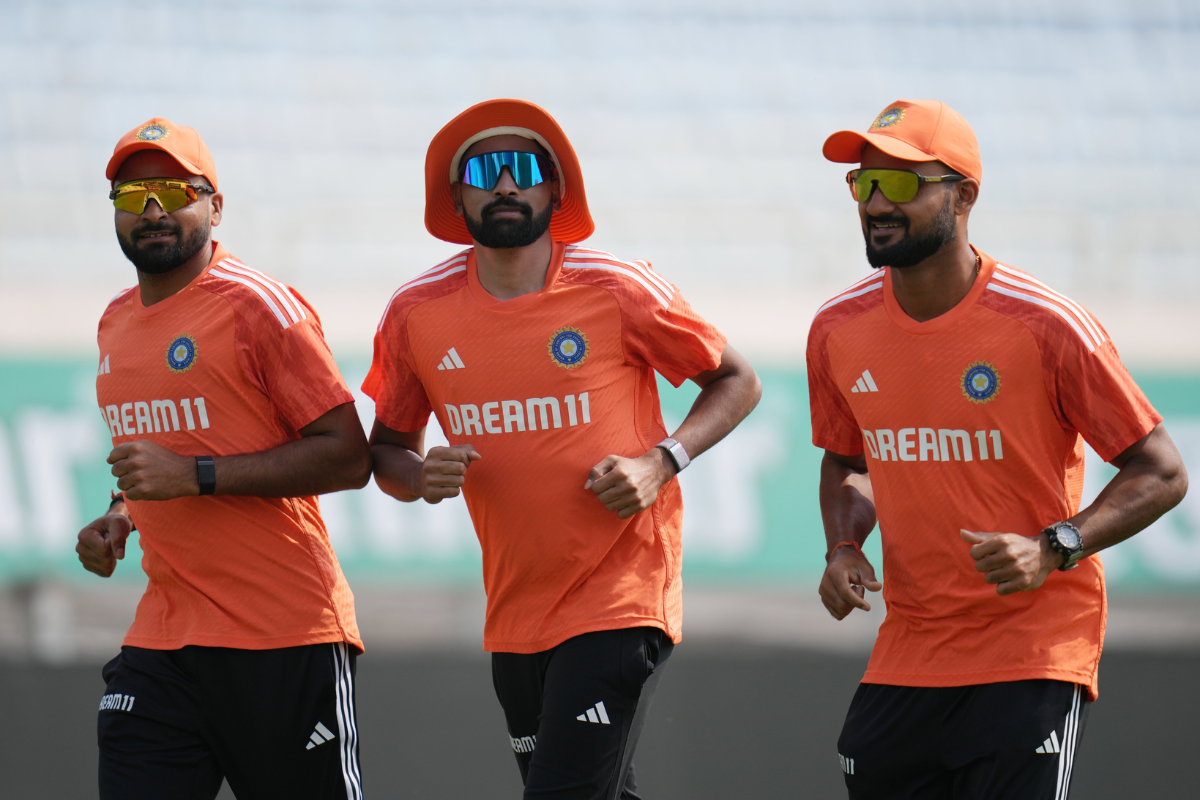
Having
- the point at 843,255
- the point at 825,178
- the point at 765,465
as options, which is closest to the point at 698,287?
the point at 843,255

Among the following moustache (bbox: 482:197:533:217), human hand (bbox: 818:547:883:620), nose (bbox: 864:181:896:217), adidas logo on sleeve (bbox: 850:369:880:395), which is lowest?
human hand (bbox: 818:547:883:620)

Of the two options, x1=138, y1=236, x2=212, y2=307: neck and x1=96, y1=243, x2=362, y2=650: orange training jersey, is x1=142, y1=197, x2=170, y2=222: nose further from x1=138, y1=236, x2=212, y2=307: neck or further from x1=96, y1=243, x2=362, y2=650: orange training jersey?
x1=96, y1=243, x2=362, y2=650: orange training jersey

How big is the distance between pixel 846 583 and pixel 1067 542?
0.57 m

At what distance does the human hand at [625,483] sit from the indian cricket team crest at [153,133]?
1.50 metres

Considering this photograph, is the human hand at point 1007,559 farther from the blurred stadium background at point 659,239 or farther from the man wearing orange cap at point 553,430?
the blurred stadium background at point 659,239

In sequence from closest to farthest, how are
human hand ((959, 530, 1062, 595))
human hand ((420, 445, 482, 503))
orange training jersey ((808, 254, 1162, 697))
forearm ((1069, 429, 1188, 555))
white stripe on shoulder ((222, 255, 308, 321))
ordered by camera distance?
human hand ((959, 530, 1062, 595)) → forearm ((1069, 429, 1188, 555)) → orange training jersey ((808, 254, 1162, 697)) → human hand ((420, 445, 482, 503)) → white stripe on shoulder ((222, 255, 308, 321))

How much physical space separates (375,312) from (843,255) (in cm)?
312

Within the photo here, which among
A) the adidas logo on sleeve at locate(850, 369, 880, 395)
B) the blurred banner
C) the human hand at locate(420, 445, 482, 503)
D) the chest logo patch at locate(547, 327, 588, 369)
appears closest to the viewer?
the human hand at locate(420, 445, 482, 503)

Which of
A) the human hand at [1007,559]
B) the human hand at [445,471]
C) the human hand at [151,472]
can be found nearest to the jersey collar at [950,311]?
the human hand at [1007,559]

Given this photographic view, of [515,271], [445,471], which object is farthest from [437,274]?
[445,471]

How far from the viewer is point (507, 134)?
3623mm

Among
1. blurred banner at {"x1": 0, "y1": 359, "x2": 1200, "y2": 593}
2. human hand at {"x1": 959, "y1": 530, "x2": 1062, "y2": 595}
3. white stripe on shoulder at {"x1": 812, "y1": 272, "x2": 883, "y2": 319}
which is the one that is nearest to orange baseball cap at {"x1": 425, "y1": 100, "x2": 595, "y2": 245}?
white stripe on shoulder at {"x1": 812, "y1": 272, "x2": 883, "y2": 319}

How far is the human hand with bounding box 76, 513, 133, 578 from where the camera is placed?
11.7 ft

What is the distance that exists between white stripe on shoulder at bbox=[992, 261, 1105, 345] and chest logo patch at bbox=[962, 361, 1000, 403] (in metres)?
0.22
